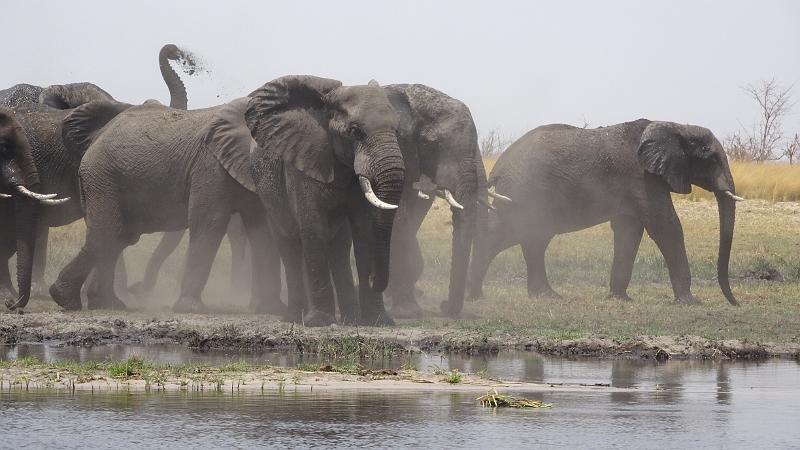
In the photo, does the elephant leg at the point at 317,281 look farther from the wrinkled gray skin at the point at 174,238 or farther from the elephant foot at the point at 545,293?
the elephant foot at the point at 545,293

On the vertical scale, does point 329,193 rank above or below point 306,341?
above

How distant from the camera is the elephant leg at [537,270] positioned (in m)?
21.3

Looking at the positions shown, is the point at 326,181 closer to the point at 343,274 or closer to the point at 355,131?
the point at 355,131

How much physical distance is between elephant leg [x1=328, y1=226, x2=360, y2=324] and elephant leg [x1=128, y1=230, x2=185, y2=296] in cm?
571

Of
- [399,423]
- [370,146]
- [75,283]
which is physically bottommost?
[399,423]

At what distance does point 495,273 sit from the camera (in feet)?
80.9

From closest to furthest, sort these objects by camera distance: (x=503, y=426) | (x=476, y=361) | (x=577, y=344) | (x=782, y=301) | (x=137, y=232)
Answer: (x=503, y=426) → (x=476, y=361) → (x=577, y=344) → (x=137, y=232) → (x=782, y=301)

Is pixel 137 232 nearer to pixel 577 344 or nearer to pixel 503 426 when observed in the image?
pixel 577 344

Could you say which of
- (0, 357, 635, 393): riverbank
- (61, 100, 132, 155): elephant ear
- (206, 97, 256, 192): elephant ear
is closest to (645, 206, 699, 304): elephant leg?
(206, 97, 256, 192): elephant ear

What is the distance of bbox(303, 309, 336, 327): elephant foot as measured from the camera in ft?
52.1

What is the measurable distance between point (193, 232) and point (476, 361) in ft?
15.8

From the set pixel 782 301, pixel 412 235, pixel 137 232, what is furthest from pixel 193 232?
pixel 782 301

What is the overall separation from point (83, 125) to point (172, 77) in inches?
169

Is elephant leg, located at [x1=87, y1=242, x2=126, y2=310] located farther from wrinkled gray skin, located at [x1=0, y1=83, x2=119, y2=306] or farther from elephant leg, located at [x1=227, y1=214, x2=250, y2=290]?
elephant leg, located at [x1=227, y1=214, x2=250, y2=290]
